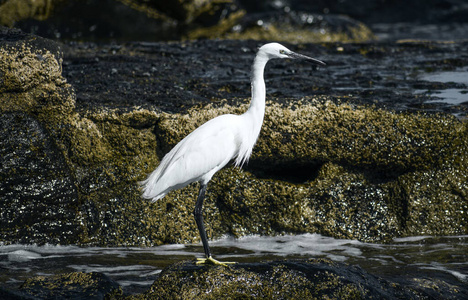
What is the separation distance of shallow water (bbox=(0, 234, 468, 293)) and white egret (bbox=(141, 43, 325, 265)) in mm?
831

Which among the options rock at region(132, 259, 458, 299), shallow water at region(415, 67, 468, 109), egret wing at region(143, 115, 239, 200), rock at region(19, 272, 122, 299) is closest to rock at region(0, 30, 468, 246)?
shallow water at region(415, 67, 468, 109)

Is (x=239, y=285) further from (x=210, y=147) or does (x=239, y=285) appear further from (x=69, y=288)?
(x=210, y=147)

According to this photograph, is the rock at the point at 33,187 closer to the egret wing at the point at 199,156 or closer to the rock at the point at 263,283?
the egret wing at the point at 199,156

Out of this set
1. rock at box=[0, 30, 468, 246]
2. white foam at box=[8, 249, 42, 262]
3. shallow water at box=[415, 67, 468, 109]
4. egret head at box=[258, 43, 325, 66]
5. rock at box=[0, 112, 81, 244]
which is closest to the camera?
egret head at box=[258, 43, 325, 66]

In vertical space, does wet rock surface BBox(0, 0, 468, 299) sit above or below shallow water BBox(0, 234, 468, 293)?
above

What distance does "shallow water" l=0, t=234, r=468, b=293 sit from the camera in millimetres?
5223

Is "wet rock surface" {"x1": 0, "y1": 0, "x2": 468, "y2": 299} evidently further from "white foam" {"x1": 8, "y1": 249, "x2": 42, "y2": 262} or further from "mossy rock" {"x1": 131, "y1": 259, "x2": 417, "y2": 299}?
"mossy rock" {"x1": 131, "y1": 259, "x2": 417, "y2": 299}

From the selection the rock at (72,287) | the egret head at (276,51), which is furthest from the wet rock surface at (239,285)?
the egret head at (276,51)

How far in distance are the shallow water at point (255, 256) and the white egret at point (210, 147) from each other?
2.73 ft

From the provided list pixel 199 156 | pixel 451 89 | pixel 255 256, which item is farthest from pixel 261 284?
pixel 451 89

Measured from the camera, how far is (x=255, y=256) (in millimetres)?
5875

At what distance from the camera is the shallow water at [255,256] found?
522cm

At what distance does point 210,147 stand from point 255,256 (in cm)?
149

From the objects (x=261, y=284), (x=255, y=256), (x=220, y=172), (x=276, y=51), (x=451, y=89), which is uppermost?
(x=276, y=51)
